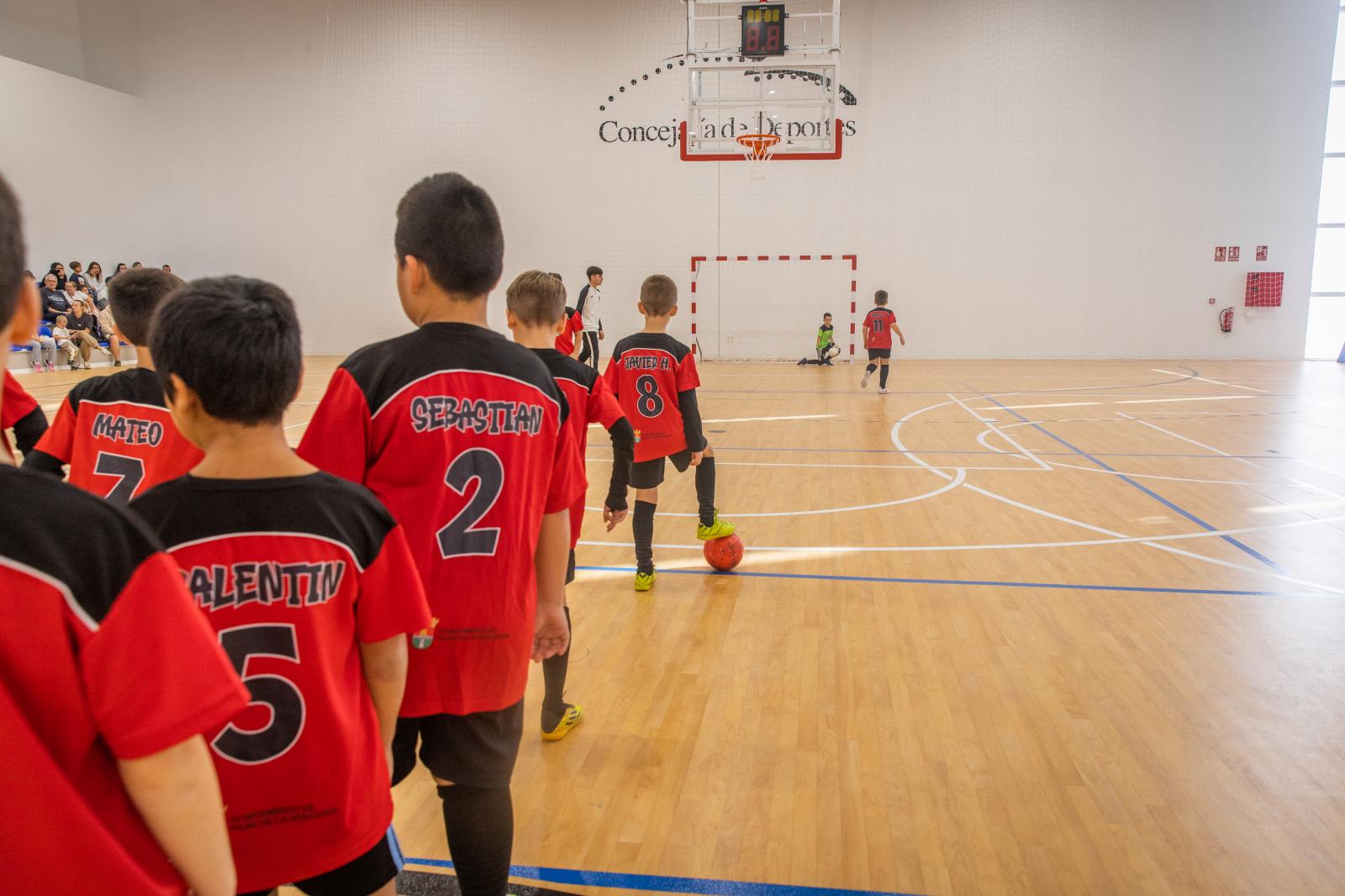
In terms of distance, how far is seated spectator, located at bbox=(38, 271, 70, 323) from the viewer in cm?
1425

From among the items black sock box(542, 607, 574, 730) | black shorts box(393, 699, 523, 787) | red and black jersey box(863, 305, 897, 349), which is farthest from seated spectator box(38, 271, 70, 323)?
black shorts box(393, 699, 523, 787)

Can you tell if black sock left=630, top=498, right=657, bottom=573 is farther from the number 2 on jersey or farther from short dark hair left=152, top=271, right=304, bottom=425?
short dark hair left=152, top=271, right=304, bottom=425

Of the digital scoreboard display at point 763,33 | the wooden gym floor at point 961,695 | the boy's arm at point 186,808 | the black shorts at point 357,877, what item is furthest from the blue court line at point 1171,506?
the digital scoreboard display at point 763,33

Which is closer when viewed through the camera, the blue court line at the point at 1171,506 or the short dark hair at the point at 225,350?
the short dark hair at the point at 225,350

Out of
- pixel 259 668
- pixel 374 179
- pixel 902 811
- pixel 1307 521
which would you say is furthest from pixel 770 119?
pixel 259 668

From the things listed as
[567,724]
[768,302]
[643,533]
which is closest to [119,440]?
[567,724]

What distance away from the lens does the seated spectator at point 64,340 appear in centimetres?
1395

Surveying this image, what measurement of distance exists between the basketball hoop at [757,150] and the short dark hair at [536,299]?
1080cm

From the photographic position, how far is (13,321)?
0.80 metres

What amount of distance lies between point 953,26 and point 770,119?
3.67 meters

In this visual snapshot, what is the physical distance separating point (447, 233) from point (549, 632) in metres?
0.86

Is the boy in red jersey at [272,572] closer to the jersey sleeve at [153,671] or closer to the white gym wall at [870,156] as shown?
the jersey sleeve at [153,671]

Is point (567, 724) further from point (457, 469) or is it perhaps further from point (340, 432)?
point (340, 432)

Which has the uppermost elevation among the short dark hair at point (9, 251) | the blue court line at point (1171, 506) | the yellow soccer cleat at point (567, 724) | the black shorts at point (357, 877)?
the short dark hair at point (9, 251)
